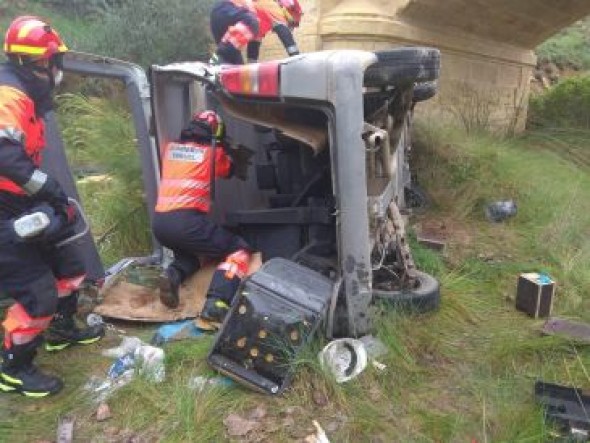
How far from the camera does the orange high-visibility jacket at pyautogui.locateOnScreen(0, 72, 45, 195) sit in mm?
2877

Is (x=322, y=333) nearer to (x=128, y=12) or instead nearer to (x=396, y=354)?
(x=396, y=354)

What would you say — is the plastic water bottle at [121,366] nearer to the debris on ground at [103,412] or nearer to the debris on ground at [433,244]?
the debris on ground at [103,412]

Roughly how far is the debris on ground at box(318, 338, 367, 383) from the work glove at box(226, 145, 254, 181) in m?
1.52

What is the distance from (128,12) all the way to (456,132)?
25.3ft

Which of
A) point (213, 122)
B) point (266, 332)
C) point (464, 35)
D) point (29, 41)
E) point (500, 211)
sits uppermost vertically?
point (29, 41)

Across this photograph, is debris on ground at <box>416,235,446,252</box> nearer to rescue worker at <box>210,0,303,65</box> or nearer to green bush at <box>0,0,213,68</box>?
rescue worker at <box>210,0,303,65</box>

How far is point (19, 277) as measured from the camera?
306 centimetres

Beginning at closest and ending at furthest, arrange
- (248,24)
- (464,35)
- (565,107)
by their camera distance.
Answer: (248,24) → (464,35) → (565,107)

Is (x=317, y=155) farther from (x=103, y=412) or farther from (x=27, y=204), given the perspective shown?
(x=103, y=412)

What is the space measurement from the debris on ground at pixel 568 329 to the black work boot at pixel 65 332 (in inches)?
107

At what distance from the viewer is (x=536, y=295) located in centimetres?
392

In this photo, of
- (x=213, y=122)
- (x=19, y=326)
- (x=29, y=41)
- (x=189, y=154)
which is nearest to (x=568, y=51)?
(x=213, y=122)

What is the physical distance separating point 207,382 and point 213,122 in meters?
1.76

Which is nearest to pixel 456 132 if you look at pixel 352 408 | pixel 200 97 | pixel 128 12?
pixel 200 97
